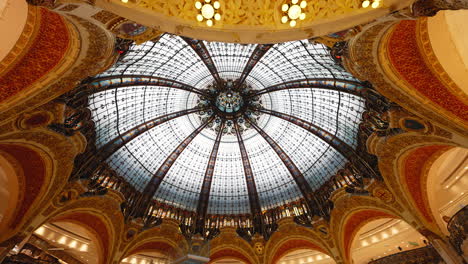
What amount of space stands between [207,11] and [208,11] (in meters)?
0.03

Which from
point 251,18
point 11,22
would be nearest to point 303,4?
point 251,18

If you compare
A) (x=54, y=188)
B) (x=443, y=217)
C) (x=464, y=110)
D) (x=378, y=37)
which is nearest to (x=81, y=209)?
(x=54, y=188)

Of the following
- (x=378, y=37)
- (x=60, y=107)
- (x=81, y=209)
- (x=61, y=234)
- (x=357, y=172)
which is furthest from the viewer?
(x=61, y=234)

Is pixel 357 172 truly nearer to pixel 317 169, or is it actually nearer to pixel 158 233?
pixel 317 169

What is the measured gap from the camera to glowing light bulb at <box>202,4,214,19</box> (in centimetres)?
682

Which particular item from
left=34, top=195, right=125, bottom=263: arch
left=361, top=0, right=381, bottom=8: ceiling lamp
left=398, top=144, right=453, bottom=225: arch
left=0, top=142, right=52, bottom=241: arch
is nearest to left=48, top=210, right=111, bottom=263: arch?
left=34, top=195, right=125, bottom=263: arch

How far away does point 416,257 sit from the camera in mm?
20219

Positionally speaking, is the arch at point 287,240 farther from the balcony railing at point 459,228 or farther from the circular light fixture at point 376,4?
the circular light fixture at point 376,4

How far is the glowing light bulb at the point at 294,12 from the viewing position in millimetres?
6838

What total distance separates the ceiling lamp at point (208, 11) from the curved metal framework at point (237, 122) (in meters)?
10.1

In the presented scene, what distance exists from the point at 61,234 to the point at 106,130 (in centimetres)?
1126

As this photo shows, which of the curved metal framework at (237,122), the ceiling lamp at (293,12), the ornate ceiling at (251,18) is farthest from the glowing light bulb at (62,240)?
the ceiling lamp at (293,12)

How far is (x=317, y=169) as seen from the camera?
2386 centimetres

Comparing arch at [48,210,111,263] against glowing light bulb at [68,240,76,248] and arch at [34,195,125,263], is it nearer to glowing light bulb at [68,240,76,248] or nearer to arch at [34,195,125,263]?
arch at [34,195,125,263]
